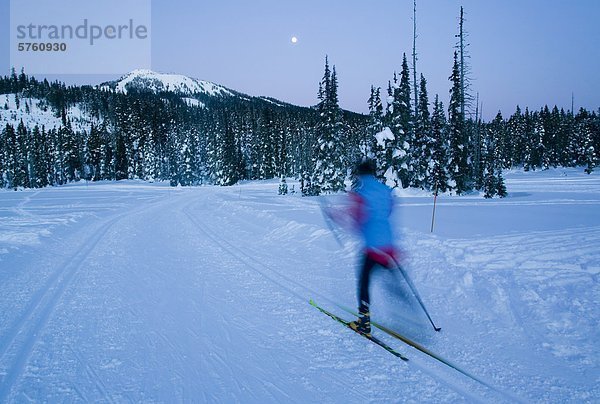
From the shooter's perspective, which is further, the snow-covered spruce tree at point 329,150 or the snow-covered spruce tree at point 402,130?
the snow-covered spruce tree at point 329,150

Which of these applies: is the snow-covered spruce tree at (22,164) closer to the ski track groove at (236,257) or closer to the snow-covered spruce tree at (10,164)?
the snow-covered spruce tree at (10,164)

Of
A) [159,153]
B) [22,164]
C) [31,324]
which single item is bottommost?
[31,324]

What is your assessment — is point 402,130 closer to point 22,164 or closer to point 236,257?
point 236,257

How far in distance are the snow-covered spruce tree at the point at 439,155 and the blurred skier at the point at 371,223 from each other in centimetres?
2667

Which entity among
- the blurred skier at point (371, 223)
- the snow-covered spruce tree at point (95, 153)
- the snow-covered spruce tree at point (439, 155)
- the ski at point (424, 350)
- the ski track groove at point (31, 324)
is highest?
the snow-covered spruce tree at point (95, 153)

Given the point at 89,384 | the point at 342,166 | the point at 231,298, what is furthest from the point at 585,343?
the point at 342,166

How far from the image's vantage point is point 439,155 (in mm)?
31094

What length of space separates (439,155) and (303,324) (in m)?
29.3

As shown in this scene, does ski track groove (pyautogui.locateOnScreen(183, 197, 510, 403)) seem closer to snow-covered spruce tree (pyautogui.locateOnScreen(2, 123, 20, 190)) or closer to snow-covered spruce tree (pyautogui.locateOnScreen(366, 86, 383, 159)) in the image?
snow-covered spruce tree (pyautogui.locateOnScreen(366, 86, 383, 159))

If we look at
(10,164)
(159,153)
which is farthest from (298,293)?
(10,164)

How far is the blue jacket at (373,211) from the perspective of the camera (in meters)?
4.94

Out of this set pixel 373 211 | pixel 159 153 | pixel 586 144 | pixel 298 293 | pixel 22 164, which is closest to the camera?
pixel 373 211

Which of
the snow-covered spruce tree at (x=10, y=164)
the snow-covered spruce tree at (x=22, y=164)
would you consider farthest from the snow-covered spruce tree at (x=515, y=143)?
the snow-covered spruce tree at (x=10, y=164)

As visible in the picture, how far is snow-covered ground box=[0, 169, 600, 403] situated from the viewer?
3.69 m
